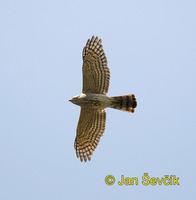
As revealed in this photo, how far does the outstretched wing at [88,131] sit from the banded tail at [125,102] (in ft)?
1.97

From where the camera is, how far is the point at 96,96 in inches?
439

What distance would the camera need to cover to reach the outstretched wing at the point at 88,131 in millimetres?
11531

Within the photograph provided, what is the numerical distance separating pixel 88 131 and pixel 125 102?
154cm

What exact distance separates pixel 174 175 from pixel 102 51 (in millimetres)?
4322

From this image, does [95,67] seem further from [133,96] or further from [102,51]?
[133,96]

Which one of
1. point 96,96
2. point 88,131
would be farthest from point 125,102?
point 88,131

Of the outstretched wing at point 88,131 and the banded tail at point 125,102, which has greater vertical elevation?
the banded tail at point 125,102

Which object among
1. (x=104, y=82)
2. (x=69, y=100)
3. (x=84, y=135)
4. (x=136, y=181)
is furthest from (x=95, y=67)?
(x=136, y=181)

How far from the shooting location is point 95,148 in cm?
1173

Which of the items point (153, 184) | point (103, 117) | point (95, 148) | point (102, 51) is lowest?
point (153, 184)

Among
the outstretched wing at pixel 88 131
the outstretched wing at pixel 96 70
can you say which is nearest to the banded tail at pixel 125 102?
the outstretched wing at pixel 96 70

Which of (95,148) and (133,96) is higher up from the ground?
(133,96)

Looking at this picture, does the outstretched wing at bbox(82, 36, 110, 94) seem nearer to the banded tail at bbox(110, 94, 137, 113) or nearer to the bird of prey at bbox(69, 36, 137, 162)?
the bird of prey at bbox(69, 36, 137, 162)

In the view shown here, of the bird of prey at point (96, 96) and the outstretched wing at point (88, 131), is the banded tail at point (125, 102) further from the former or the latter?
the outstretched wing at point (88, 131)
